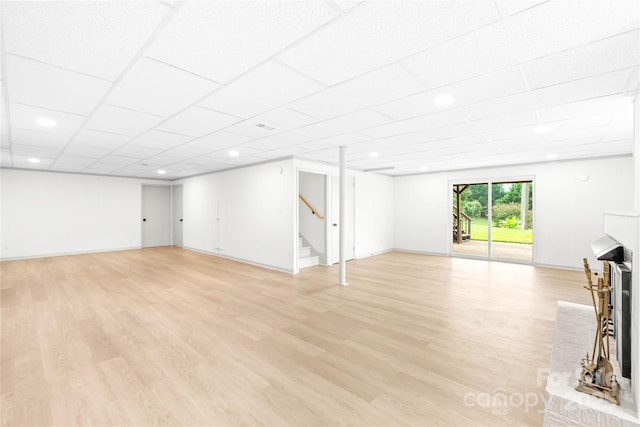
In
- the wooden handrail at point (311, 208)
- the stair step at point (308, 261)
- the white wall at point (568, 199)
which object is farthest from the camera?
the wooden handrail at point (311, 208)

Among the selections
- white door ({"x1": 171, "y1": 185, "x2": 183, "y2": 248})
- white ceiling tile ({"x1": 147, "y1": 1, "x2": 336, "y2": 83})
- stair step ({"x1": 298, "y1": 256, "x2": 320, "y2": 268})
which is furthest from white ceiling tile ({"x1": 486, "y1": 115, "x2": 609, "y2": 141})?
white door ({"x1": 171, "y1": 185, "x2": 183, "y2": 248})

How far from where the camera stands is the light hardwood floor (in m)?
1.97

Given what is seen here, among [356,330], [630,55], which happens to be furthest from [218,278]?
[630,55]

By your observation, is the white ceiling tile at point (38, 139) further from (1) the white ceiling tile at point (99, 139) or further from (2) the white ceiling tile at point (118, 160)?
(2) the white ceiling tile at point (118, 160)

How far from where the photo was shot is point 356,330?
3262mm

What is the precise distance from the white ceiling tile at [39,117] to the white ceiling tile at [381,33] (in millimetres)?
3095

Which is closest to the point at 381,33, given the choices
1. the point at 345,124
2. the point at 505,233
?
the point at 345,124

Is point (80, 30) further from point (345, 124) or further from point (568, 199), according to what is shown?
point (568, 199)

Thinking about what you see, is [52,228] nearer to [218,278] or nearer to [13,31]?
[218,278]

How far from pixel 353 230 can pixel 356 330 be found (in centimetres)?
478

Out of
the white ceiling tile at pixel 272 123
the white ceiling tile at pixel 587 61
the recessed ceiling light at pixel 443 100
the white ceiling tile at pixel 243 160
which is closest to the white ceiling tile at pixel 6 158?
the white ceiling tile at pixel 243 160

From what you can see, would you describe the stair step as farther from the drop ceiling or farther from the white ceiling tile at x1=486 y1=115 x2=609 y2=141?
the white ceiling tile at x1=486 y1=115 x2=609 y2=141

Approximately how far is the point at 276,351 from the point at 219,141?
3476 millimetres

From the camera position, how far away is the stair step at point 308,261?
22.0ft
